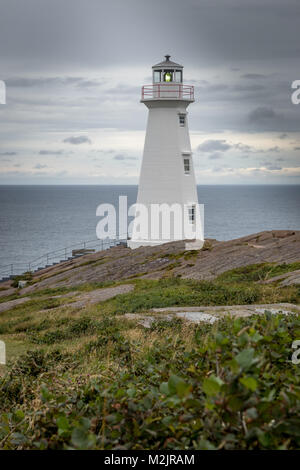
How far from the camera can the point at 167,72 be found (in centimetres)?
3412

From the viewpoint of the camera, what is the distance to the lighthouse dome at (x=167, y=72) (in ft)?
111

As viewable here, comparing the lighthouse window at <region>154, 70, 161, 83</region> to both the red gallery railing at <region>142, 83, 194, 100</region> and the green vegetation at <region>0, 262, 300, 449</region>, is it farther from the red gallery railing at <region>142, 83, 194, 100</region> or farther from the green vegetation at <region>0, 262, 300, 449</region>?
the green vegetation at <region>0, 262, 300, 449</region>

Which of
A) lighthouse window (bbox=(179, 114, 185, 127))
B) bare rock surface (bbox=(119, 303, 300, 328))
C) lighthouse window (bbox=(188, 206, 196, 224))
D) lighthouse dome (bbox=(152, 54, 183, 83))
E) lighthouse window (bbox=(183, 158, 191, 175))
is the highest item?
lighthouse dome (bbox=(152, 54, 183, 83))

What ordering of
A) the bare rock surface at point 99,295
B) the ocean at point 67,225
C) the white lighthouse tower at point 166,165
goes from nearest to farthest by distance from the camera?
the bare rock surface at point 99,295 < the white lighthouse tower at point 166,165 < the ocean at point 67,225

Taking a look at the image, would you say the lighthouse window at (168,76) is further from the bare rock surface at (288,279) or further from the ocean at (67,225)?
the ocean at (67,225)

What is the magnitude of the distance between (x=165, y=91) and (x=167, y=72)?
48.3 inches

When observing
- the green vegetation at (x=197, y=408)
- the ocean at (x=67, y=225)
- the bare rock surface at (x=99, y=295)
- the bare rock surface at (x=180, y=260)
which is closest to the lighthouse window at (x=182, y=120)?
the bare rock surface at (x=180, y=260)

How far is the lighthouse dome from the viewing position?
33750 mm

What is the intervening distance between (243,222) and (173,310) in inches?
4712

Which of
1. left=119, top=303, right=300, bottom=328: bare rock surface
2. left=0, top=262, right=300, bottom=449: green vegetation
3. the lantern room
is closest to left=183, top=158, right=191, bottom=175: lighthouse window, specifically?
the lantern room

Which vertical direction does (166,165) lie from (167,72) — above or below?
below

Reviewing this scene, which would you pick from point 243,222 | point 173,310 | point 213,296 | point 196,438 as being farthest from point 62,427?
point 243,222

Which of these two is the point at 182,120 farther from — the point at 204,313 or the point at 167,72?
the point at 204,313

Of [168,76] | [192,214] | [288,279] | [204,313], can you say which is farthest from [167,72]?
[204,313]
